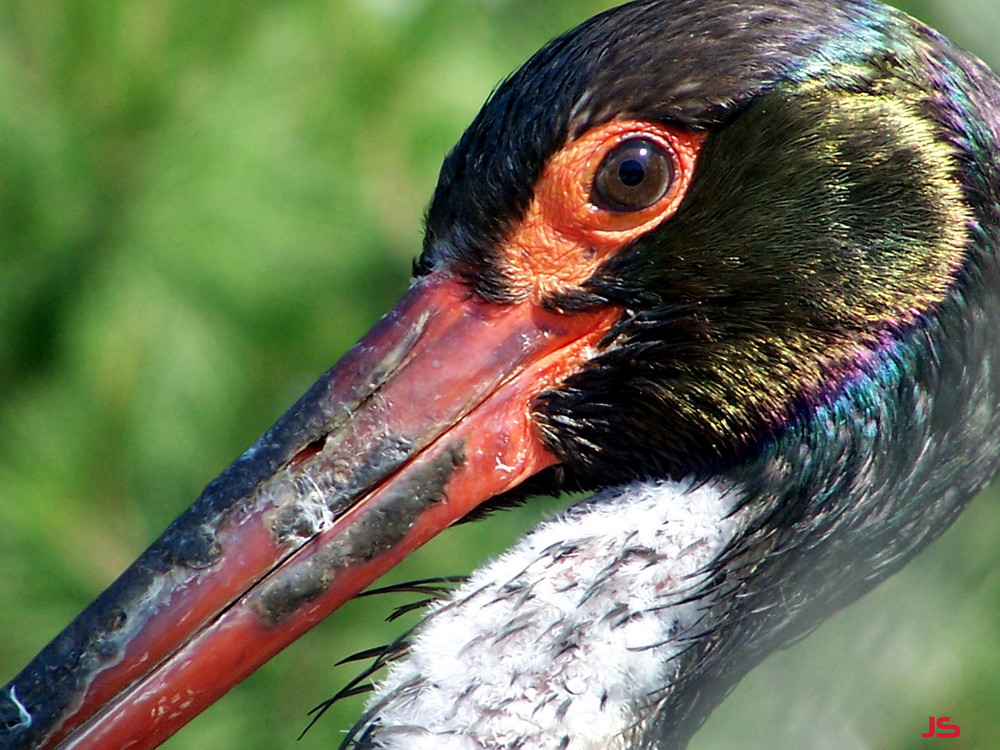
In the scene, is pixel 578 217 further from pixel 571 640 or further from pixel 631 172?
pixel 571 640

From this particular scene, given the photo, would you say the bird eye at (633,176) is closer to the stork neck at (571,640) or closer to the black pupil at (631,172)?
the black pupil at (631,172)

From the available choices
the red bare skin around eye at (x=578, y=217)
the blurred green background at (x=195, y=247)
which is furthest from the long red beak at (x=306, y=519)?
the blurred green background at (x=195, y=247)

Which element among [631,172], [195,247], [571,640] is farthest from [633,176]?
[195,247]

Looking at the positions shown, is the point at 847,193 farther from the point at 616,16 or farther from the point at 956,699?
the point at 956,699

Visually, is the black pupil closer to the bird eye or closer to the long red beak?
the bird eye

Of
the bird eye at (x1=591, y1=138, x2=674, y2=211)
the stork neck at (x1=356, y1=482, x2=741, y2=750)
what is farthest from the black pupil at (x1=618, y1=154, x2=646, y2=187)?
the stork neck at (x1=356, y1=482, x2=741, y2=750)

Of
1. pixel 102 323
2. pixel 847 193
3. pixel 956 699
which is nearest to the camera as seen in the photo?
pixel 956 699

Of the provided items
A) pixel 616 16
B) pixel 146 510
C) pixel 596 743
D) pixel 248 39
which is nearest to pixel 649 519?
pixel 596 743
